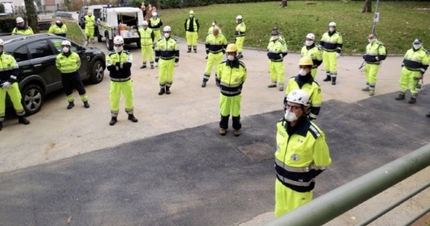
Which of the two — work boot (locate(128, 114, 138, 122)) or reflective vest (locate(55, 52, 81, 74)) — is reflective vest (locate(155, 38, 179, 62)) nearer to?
reflective vest (locate(55, 52, 81, 74))

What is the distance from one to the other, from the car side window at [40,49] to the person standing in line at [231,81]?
5008 mm

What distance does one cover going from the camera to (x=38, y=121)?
9398 millimetres

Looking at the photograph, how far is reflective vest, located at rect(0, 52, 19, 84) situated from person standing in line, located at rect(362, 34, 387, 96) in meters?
9.42

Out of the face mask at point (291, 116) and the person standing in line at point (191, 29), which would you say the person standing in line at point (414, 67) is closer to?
the face mask at point (291, 116)

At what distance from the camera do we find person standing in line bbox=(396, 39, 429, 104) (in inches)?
403

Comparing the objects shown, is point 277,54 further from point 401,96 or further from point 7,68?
point 7,68

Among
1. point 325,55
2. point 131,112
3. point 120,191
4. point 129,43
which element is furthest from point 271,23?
point 120,191

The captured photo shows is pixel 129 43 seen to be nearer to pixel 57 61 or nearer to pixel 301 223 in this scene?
pixel 57 61

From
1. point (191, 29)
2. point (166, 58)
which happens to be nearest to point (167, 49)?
point (166, 58)

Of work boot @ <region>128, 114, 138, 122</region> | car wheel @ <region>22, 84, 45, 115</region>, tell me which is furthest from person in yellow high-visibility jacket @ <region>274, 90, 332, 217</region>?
car wheel @ <region>22, 84, 45, 115</region>

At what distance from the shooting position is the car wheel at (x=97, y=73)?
12.4m

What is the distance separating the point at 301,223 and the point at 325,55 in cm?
1212

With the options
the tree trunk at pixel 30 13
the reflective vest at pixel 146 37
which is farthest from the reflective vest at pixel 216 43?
the tree trunk at pixel 30 13

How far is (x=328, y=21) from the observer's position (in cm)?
2169
